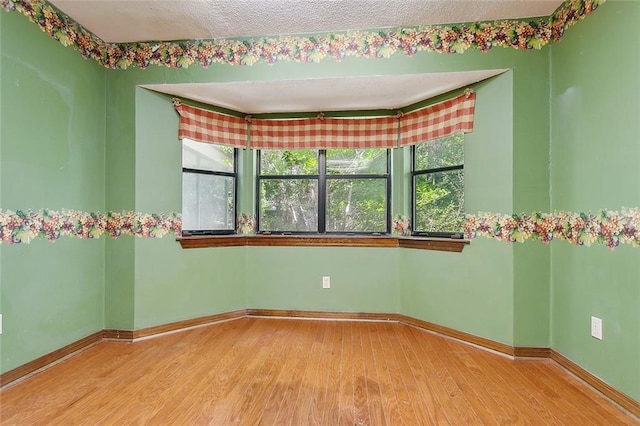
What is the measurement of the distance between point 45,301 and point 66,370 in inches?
19.4

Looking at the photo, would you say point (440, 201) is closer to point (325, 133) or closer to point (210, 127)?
point (325, 133)

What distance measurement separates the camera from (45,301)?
2.27 metres

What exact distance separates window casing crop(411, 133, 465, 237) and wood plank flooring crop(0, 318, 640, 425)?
1.02 m

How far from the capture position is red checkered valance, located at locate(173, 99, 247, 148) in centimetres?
304

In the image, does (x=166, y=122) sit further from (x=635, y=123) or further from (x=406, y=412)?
(x=635, y=123)

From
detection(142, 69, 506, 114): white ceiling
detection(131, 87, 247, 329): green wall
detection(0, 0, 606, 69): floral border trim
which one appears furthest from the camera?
detection(131, 87, 247, 329): green wall

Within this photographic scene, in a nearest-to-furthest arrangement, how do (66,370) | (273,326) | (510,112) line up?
(66,370)
(510,112)
(273,326)

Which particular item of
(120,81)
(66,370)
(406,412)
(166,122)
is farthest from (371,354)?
(120,81)

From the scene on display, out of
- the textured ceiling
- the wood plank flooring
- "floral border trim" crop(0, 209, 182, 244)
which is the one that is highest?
the textured ceiling

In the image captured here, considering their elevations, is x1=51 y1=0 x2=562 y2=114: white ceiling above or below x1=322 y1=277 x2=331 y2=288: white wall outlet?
above

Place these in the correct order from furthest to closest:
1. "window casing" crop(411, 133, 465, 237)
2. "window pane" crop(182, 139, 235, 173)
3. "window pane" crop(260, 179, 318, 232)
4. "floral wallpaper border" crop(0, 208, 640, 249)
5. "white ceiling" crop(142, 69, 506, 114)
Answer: "window pane" crop(260, 179, 318, 232) → "window pane" crop(182, 139, 235, 173) → "window casing" crop(411, 133, 465, 237) → "white ceiling" crop(142, 69, 506, 114) → "floral wallpaper border" crop(0, 208, 640, 249)

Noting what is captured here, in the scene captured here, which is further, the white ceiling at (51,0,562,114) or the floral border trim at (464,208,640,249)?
the white ceiling at (51,0,562,114)

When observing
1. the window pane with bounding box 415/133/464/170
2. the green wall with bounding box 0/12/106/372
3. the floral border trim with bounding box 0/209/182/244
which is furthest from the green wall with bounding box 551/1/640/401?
the green wall with bounding box 0/12/106/372

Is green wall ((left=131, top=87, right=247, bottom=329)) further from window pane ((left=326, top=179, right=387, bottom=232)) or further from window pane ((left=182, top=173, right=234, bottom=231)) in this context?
window pane ((left=326, top=179, right=387, bottom=232))
